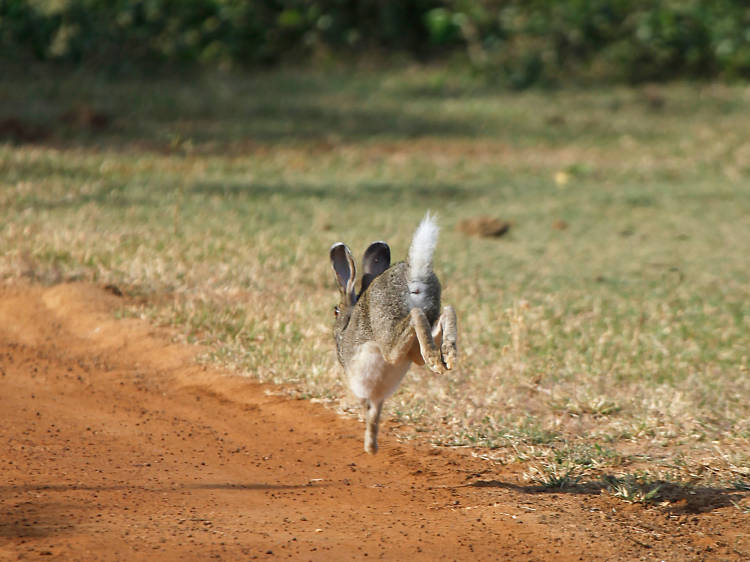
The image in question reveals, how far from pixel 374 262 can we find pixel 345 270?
0.52 feet

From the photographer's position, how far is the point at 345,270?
4973mm

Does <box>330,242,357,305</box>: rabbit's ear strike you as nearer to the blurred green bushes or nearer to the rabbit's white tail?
the rabbit's white tail

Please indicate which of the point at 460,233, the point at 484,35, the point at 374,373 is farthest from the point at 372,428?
the point at 484,35

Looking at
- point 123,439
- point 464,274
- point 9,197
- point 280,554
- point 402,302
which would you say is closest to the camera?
point 280,554

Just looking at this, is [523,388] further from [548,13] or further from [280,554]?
[548,13]

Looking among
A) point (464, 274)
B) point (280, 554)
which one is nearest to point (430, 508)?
point (280, 554)

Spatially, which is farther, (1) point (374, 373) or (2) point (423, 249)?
(1) point (374, 373)

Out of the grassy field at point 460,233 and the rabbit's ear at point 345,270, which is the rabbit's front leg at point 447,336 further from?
the grassy field at point 460,233

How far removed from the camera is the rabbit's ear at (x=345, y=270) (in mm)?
4828

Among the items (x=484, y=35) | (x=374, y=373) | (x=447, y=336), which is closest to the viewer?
(x=447, y=336)

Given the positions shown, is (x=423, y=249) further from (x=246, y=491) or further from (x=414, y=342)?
(x=246, y=491)

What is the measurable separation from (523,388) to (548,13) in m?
12.2

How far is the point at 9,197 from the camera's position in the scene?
8.54 m

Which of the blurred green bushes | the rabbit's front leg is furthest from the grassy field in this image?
the rabbit's front leg
